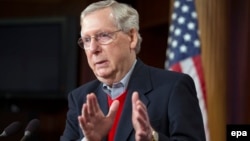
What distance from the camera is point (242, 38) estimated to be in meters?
3.47

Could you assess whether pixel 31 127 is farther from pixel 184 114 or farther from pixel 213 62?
pixel 213 62

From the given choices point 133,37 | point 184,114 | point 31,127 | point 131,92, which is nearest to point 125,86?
point 131,92

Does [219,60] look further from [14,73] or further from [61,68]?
[14,73]

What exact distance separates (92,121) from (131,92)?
1.06 ft

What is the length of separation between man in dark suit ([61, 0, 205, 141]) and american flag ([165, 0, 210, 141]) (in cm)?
117

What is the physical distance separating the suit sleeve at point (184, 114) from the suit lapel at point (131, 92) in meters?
0.12

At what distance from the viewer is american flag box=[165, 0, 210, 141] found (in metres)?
3.06

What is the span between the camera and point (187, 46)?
3135mm

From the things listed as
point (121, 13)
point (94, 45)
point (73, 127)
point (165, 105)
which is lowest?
point (73, 127)

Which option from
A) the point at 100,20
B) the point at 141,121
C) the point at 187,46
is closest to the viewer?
the point at 141,121

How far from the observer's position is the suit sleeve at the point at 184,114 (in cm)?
170

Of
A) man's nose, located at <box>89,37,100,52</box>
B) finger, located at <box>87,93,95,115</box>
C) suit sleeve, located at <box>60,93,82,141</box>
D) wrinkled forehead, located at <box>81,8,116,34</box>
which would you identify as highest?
wrinkled forehead, located at <box>81,8,116,34</box>

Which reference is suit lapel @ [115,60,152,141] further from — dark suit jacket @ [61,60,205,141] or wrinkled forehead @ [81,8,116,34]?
wrinkled forehead @ [81,8,116,34]

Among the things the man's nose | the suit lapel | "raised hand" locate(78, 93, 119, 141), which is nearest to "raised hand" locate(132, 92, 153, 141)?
"raised hand" locate(78, 93, 119, 141)
